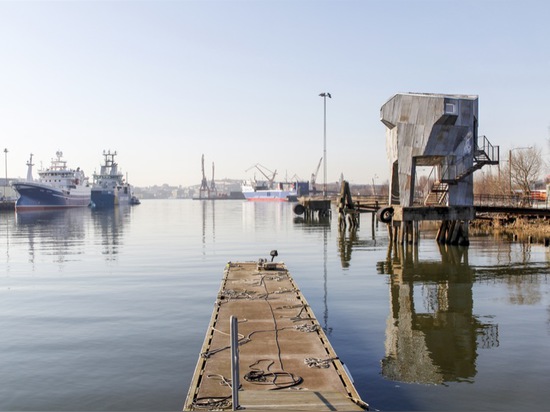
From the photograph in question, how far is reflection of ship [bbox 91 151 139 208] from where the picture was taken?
523 feet

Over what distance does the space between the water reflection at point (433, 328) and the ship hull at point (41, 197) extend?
117 m

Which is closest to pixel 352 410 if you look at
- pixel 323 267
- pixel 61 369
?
pixel 61 369

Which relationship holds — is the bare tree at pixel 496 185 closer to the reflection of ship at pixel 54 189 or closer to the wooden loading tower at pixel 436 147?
the wooden loading tower at pixel 436 147

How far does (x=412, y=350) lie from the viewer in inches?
611

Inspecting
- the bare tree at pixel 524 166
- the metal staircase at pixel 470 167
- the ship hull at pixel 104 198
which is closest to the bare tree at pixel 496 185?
the bare tree at pixel 524 166

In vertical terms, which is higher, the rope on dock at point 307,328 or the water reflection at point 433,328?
the rope on dock at point 307,328

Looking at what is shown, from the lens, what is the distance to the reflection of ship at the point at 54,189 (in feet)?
424

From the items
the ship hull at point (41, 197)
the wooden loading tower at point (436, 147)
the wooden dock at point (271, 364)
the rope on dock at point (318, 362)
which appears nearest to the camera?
the wooden dock at point (271, 364)

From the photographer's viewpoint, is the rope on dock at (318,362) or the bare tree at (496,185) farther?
the bare tree at (496,185)

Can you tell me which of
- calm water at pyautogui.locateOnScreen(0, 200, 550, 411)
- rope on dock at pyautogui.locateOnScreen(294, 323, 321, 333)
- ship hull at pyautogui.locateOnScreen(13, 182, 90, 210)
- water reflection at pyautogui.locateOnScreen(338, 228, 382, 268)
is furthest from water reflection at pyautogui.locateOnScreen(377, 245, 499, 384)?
ship hull at pyautogui.locateOnScreen(13, 182, 90, 210)

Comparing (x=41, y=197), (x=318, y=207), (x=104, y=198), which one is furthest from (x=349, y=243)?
(x=104, y=198)

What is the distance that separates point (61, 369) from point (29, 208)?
129495mm

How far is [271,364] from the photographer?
37.8 feet

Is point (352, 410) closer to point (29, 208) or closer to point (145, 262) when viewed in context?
point (145, 262)
